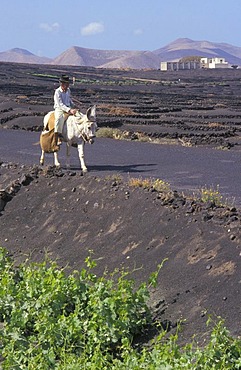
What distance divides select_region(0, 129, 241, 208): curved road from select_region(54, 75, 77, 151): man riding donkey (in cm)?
153

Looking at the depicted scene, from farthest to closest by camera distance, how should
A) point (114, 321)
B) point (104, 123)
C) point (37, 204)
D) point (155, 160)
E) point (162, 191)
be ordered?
point (104, 123) → point (155, 160) → point (37, 204) → point (162, 191) → point (114, 321)

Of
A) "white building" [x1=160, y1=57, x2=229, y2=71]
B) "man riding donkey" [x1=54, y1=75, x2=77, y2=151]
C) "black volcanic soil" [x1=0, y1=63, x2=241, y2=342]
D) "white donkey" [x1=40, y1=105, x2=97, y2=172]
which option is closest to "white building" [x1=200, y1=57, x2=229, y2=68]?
"white building" [x1=160, y1=57, x2=229, y2=71]

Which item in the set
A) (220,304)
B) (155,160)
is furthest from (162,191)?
(155,160)

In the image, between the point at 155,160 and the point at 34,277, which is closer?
the point at 34,277

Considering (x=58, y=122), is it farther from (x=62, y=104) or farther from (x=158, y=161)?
(x=158, y=161)

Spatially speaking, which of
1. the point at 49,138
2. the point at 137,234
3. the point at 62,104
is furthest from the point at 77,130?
the point at 137,234

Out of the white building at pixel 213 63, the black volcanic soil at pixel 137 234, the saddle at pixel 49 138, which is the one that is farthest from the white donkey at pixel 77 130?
the white building at pixel 213 63

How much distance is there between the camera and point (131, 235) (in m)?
13.0

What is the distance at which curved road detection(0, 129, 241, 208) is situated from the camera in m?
17.6

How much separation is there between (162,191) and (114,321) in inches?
185

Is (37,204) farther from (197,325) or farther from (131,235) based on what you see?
(197,325)

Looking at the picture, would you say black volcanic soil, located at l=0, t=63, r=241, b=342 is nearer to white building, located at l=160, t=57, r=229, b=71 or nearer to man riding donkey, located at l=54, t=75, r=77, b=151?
man riding donkey, located at l=54, t=75, r=77, b=151

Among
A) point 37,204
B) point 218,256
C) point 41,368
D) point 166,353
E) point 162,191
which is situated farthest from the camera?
point 37,204

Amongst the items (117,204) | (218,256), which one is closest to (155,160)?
(117,204)
